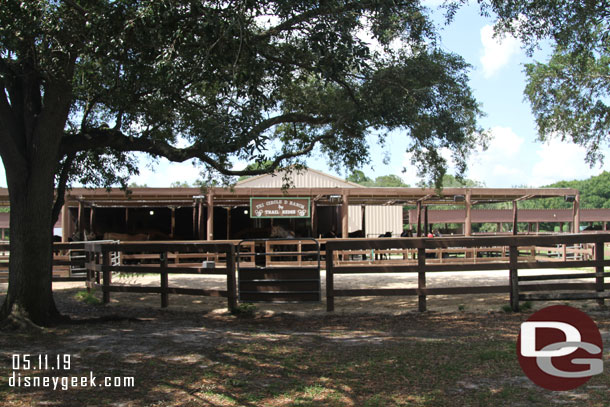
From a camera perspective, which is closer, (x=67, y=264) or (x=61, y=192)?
(x=61, y=192)

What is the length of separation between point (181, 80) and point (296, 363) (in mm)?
3895

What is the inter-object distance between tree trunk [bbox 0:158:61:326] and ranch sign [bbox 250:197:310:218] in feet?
42.1

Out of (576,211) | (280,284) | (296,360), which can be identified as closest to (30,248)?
(280,284)

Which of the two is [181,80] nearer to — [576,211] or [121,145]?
[121,145]

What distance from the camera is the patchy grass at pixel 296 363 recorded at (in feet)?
13.1

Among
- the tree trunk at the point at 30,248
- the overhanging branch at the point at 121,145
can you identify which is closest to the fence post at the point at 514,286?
the overhanging branch at the point at 121,145

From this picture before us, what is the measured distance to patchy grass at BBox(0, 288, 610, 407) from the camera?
4.00m

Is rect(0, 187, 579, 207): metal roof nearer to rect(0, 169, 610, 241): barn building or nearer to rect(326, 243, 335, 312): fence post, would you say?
rect(0, 169, 610, 241): barn building

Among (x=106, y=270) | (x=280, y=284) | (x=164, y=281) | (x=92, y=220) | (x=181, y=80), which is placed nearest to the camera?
(x=181, y=80)

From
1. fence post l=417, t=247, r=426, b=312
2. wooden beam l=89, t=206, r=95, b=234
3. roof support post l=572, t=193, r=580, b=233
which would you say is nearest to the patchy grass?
fence post l=417, t=247, r=426, b=312

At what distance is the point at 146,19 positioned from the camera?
5680mm

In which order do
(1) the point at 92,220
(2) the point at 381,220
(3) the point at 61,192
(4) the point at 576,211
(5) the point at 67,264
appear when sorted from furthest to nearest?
(2) the point at 381,220
(1) the point at 92,220
(4) the point at 576,211
(5) the point at 67,264
(3) the point at 61,192

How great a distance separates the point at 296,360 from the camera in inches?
202

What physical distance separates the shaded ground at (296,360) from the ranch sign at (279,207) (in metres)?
11.6
